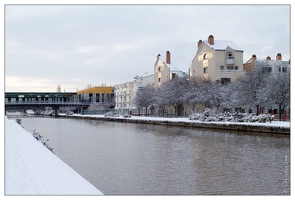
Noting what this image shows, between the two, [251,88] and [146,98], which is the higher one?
[251,88]

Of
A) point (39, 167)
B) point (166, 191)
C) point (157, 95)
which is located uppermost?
point (157, 95)


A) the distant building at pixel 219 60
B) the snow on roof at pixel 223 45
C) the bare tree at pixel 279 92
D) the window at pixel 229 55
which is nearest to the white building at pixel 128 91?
the distant building at pixel 219 60

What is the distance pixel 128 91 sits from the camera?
324 feet

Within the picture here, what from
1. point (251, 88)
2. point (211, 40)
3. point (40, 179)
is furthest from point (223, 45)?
point (40, 179)

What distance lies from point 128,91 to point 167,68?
1106 inches

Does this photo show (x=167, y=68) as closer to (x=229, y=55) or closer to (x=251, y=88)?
(x=229, y=55)

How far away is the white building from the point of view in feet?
293

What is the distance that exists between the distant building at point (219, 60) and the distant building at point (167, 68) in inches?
345

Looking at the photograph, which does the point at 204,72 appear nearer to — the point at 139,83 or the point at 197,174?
the point at 139,83

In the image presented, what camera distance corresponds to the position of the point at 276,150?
1939 centimetres

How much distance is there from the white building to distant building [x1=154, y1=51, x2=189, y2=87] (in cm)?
806

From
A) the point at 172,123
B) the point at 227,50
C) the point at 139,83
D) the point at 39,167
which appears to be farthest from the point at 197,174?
the point at 139,83

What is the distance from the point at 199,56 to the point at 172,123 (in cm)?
2156

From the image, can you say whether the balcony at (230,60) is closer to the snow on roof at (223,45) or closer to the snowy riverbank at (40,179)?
the snow on roof at (223,45)
